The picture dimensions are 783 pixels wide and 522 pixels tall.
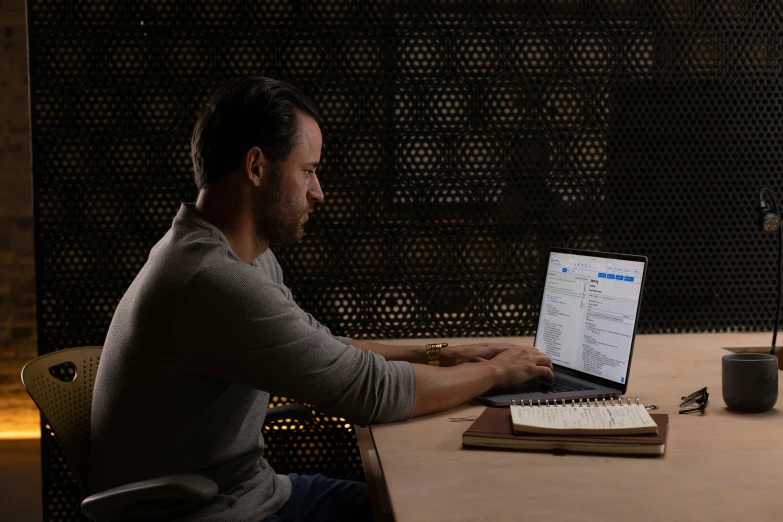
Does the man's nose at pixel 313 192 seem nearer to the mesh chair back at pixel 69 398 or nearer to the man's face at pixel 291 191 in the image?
the man's face at pixel 291 191

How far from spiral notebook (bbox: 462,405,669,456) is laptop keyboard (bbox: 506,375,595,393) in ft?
1.04

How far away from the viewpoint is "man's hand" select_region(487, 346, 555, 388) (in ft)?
5.70

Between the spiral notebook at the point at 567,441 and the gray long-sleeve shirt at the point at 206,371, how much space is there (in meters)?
0.21

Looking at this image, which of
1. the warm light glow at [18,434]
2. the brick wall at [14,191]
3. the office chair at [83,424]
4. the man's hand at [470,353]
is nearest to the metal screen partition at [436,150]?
the man's hand at [470,353]

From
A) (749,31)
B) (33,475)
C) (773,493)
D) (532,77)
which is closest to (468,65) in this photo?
(532,77)

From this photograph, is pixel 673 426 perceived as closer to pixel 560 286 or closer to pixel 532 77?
pixel 560 286

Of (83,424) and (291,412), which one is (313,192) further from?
(83,424)

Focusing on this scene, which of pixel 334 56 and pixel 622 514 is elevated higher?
pixel 334 56

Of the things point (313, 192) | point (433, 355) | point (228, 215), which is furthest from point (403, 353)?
point (228, 215)

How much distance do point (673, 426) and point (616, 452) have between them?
246 mm

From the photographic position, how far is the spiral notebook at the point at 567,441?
1.35m

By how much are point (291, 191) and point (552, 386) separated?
29.5 inches

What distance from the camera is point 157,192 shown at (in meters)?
2.47

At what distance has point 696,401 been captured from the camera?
5.48 ft
